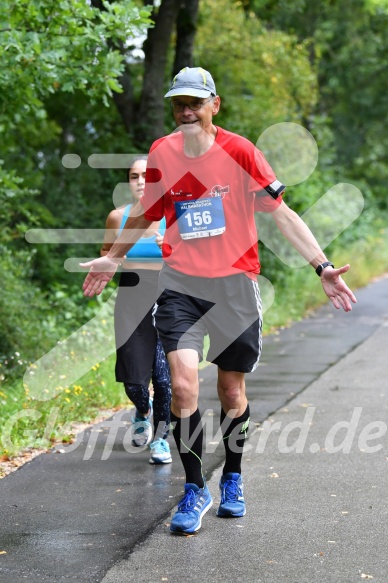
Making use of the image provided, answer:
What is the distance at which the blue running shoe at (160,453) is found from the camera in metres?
6.89

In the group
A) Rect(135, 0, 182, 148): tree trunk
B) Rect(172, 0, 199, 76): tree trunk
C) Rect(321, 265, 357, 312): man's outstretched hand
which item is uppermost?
Rect(172, 0, 199, 76): tree trunk

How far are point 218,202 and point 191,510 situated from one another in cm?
150

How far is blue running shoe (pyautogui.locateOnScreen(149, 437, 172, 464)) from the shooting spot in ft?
22.6

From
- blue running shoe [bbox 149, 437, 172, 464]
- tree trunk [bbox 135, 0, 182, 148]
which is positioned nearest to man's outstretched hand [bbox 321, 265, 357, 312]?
blue running shoe [bbox 149, 437, 172, 464]

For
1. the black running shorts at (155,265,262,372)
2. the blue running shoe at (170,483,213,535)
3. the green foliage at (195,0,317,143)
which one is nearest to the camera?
the blue running shoe at (170,483,213,535)

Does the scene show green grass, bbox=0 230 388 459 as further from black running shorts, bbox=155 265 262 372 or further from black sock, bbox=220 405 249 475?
black running shorts, bbox=155 265 262 372

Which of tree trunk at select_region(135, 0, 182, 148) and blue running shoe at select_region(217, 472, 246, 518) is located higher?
tree trunk at select_region(135, 0, 182, 148)

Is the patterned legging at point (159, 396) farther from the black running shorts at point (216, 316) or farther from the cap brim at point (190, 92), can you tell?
the cap brim at point (190, 92)

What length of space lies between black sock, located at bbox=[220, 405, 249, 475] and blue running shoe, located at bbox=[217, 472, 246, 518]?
5 centimetres

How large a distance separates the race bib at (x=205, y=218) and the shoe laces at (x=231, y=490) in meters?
1.29

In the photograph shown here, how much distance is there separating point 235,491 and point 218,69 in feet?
50.2

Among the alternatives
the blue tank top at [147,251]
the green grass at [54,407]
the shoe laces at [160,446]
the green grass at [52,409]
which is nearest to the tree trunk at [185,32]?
the green grass at [54,407]

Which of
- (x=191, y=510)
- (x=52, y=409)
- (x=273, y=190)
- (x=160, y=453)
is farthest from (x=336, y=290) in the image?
(x=52, y=409)

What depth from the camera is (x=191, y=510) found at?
532 cm
